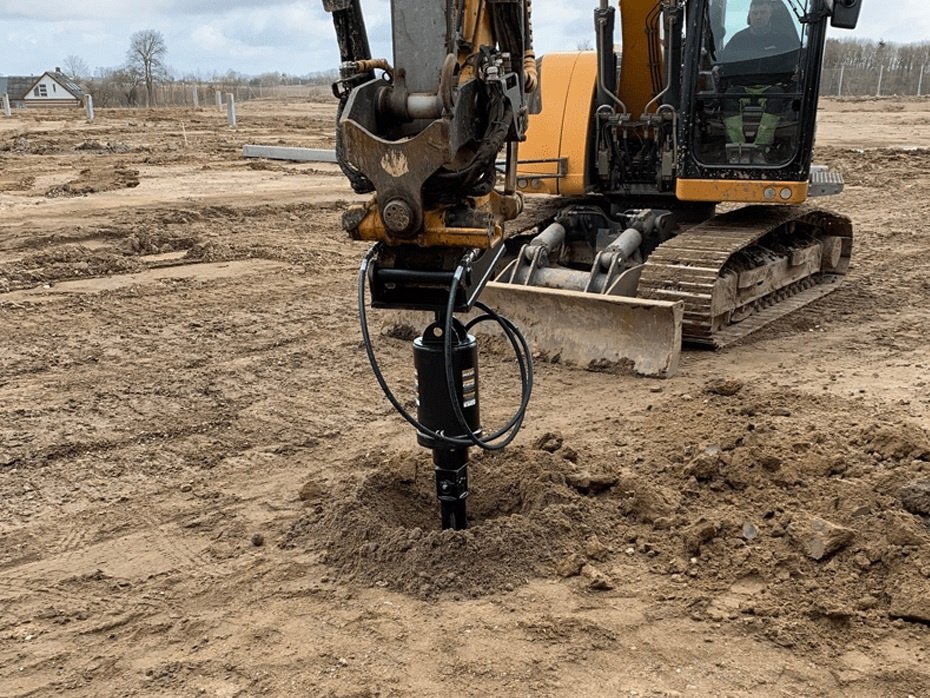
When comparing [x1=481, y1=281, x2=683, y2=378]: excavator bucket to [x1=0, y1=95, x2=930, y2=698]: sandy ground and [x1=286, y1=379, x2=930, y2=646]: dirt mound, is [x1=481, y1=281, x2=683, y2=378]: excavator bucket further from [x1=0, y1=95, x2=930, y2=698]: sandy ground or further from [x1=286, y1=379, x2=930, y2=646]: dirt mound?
[x1=286, y1=379, x2=930, y2=646]: dirt mound

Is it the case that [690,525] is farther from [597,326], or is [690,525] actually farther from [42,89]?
[42,89]

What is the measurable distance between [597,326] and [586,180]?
A: 1810mm

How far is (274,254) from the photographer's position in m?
10.2

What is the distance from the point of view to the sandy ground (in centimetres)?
320

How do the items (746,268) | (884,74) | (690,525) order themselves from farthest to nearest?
(884,74) → (746,268) → (690,525)

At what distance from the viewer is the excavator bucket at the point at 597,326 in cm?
605

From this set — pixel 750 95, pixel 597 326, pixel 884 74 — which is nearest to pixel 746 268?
pixel 750 95

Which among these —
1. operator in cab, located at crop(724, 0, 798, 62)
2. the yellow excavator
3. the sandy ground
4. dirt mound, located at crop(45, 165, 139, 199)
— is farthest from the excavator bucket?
dirt mound, located at crop(45, 165, 139, 199)

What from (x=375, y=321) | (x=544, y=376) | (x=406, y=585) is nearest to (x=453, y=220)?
(x=406, y=585)

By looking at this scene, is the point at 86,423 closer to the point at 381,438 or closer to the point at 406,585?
the point at 381,438

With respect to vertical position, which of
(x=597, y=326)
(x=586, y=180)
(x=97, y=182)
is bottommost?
(x=597, y=326)

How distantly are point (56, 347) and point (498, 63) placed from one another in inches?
188

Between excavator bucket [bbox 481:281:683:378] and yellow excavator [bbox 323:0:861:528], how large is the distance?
1 cm

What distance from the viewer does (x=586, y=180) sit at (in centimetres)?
761
